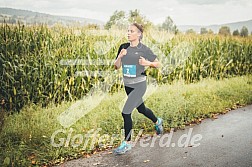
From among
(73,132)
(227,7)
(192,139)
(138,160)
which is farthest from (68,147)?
(227,7)

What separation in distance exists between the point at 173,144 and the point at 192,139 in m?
0.39

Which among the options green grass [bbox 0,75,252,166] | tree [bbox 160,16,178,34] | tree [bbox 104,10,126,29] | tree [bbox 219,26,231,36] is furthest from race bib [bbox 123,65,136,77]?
tree [bbox 219,26,231,36]

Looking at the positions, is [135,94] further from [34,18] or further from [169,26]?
[169,26]

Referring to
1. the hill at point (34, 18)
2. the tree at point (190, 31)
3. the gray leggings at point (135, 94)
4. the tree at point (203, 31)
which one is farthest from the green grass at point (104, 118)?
the tree at point (203, 31)

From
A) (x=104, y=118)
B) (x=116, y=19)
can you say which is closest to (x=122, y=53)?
(x=104, y=118)

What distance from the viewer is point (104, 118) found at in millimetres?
5184

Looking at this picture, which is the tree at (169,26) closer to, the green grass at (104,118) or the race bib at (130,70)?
the green grass at (104,118)

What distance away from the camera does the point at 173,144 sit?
449 centimetres

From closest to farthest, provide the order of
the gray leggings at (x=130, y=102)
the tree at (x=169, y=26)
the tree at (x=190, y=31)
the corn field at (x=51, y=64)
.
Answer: the gray leggings at (x=130, y=102), the corn field at (x=51, y=64), the tree at (x=169, y=26), the tree at (x=190, y=31)

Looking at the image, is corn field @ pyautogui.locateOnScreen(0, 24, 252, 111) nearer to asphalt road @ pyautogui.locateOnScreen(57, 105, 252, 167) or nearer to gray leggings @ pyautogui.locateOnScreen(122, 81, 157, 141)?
→ gray leggings @ pyautogui.locateOnScreen(122, 81, 157, 141)

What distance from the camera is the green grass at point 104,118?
13.0 ft

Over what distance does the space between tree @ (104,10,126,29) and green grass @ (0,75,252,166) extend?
148 centimetres

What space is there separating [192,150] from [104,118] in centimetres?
158

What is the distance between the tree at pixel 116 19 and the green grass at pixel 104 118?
148 cm
